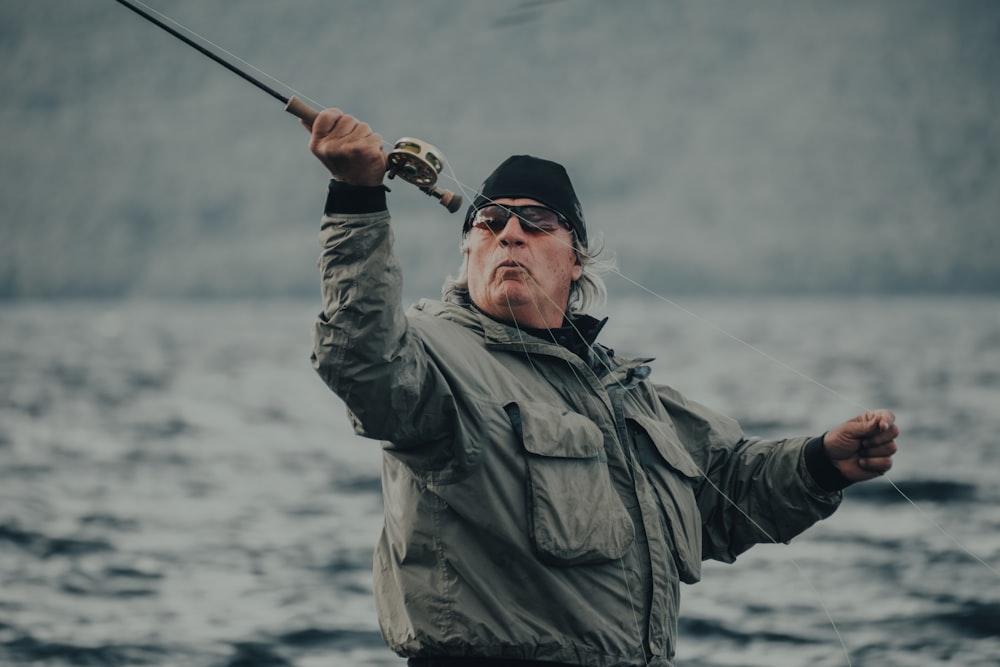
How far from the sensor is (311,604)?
29.3 feet

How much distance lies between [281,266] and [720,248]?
205 feet

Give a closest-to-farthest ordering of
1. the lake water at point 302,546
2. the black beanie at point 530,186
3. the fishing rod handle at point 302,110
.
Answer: the fishing rod handle at point 302,110
the black beanie at point 530,186
the lake water at point 302,546

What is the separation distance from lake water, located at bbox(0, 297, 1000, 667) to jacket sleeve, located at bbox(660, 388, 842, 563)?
0.25 metres

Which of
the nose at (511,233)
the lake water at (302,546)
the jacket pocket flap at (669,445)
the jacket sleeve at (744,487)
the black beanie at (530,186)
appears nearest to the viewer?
the jacket pocket flap at (669,445)

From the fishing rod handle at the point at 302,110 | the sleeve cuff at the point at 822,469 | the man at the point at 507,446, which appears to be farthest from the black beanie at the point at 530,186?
the sleeve cuff at the point at 822,469

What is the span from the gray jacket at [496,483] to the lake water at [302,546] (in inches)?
26.3

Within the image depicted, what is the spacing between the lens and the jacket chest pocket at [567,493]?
2744 mm

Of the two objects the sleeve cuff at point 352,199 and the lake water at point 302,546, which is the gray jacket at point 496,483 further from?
the lake water at point 302,546

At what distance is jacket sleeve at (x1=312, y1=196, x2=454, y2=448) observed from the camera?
247cm

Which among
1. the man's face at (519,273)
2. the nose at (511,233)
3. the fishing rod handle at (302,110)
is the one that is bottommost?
the man's face at (519,273)

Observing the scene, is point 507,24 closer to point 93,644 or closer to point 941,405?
point 93,644

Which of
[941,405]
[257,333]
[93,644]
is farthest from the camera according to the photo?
[257,333]

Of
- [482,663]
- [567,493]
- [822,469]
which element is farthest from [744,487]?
[482,663]

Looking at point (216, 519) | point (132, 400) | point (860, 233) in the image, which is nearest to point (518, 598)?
point (216, 519)
